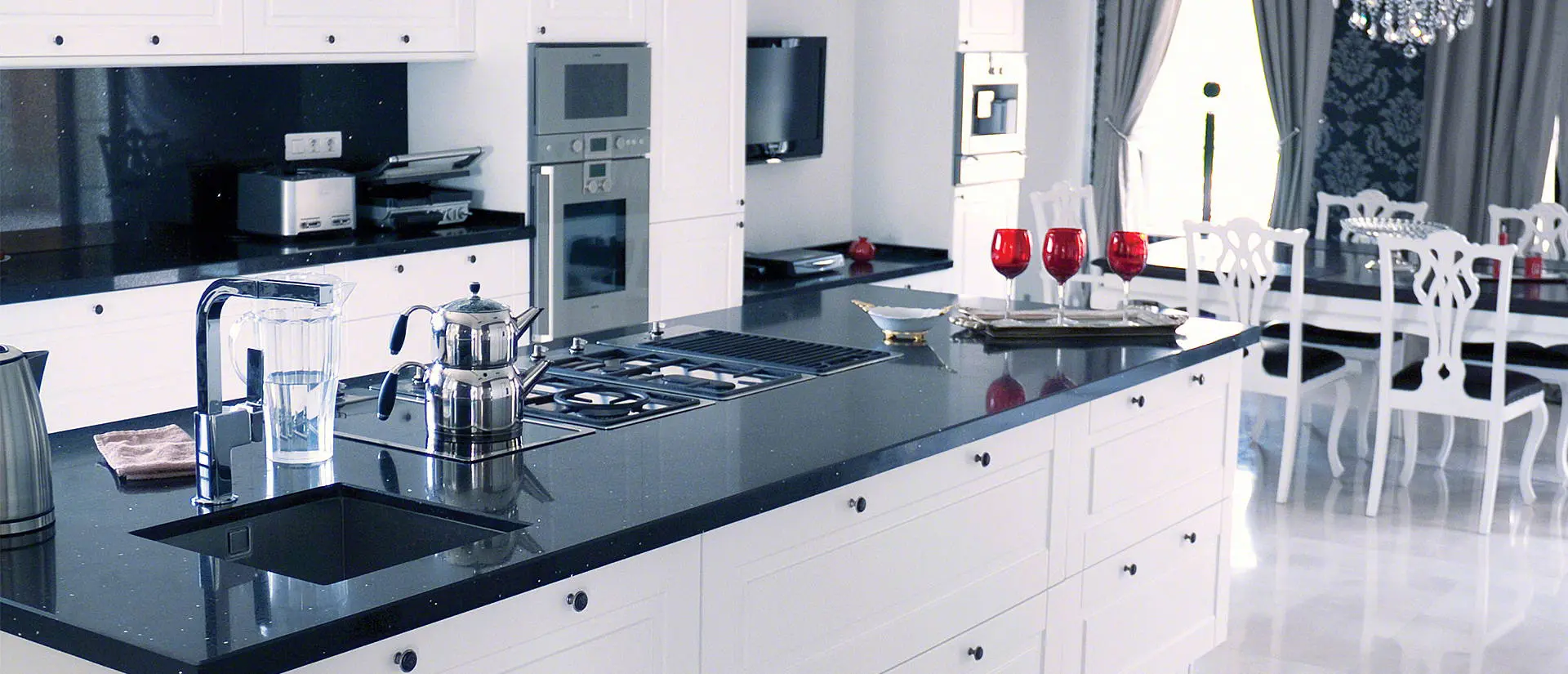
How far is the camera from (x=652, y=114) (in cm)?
525

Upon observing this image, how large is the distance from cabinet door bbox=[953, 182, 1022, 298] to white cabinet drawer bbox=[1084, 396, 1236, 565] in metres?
3.35

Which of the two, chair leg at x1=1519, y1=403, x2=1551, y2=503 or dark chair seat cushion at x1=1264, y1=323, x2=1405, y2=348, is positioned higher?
dark chair seat cushion at x1=1264, y1=323, x2=1405, y2=348

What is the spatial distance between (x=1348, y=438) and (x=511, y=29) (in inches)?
146

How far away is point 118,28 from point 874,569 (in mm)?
2605

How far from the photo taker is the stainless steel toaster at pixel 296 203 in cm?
438

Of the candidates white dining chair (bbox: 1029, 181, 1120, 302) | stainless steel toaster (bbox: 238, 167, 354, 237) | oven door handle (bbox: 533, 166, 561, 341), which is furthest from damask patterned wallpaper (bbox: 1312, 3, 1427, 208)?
stainless steel toaster (bbox: 238, 167, 354, 237)

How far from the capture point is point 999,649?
2.76m

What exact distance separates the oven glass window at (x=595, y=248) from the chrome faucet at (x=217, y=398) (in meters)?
3.03

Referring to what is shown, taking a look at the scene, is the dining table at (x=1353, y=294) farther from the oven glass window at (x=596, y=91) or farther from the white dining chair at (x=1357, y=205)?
the oven glass window at (x=596, y=91)

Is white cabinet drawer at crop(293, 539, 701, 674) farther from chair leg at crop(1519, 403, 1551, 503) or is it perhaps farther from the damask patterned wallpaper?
the damask patterned wallpaper

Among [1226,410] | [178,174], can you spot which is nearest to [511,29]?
[178,174]

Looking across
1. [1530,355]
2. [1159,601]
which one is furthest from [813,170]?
[1159,601]

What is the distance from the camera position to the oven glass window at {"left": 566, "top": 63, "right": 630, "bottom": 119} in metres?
4.95

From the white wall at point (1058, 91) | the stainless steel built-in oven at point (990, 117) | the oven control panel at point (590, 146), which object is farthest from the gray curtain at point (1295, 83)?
the oven control panel at point (590, 146)
